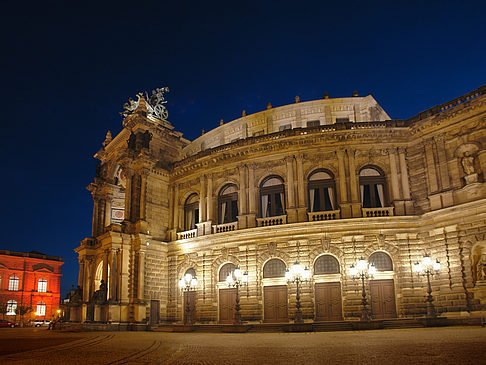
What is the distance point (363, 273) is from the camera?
23484 mm

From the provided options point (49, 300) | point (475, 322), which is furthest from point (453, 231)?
point (49, 300)

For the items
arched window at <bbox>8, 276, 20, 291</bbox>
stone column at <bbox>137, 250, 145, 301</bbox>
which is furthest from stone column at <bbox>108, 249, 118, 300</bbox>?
arched window at <bbox>8, 276, 20, 291</bbox>

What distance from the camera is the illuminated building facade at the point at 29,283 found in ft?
190

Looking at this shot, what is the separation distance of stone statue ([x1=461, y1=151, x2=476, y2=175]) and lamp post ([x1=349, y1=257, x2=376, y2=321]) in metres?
7.77

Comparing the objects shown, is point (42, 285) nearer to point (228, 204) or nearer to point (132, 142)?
point (132, 142)

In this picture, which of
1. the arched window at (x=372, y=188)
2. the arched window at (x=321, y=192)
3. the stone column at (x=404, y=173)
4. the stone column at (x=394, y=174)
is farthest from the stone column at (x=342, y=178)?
the stone column at (x=404, y=173)

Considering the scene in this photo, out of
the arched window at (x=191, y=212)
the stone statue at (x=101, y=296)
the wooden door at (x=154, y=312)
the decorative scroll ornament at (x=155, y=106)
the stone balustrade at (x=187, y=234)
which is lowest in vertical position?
the wooden door at (x=154, y=312)

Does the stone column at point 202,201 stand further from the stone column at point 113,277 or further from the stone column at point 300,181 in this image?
the stone column at point 300,181

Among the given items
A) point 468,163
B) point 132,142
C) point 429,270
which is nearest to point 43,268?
point 132,142

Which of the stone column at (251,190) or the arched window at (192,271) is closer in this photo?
the stone column at (251,190)

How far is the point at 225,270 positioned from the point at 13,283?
1727 inches

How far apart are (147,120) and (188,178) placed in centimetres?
656

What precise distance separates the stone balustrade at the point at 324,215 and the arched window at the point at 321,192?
0.68 m

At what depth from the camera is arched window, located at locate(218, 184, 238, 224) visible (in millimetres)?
31312
